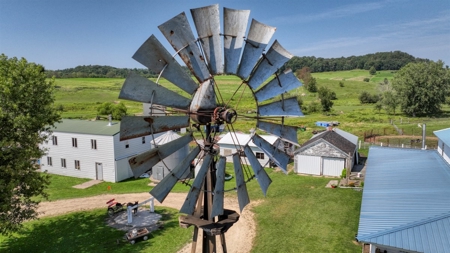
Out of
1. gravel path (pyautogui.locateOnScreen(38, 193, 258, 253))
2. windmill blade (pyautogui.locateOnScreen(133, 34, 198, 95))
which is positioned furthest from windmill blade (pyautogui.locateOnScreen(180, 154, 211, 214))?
gravel path (pyautogui.locateOnScreen(38, 193, 258, 253))

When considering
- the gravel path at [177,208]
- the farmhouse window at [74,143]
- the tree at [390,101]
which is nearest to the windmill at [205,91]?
the gravel path at [177,208]

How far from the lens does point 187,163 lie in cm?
665

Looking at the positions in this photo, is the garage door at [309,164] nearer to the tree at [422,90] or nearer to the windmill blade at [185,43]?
the windmill blade at [185,43]

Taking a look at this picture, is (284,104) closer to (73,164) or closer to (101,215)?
(101,215)

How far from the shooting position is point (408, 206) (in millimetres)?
12109

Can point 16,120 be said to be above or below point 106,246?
above

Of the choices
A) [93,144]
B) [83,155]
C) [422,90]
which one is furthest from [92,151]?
[422,90]

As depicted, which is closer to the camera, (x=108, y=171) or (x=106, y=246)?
(x=106, y=246)

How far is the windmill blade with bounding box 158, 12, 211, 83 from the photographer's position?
5999 millimetres

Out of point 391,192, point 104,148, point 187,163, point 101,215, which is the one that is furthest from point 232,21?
point 104,148

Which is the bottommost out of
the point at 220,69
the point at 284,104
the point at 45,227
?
the point at 45,227

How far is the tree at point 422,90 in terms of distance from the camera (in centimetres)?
6291

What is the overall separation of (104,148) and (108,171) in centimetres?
196

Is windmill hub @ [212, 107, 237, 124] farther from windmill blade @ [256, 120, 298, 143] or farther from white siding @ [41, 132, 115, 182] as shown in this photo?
white siding @ [41, 132, 115, 182]
